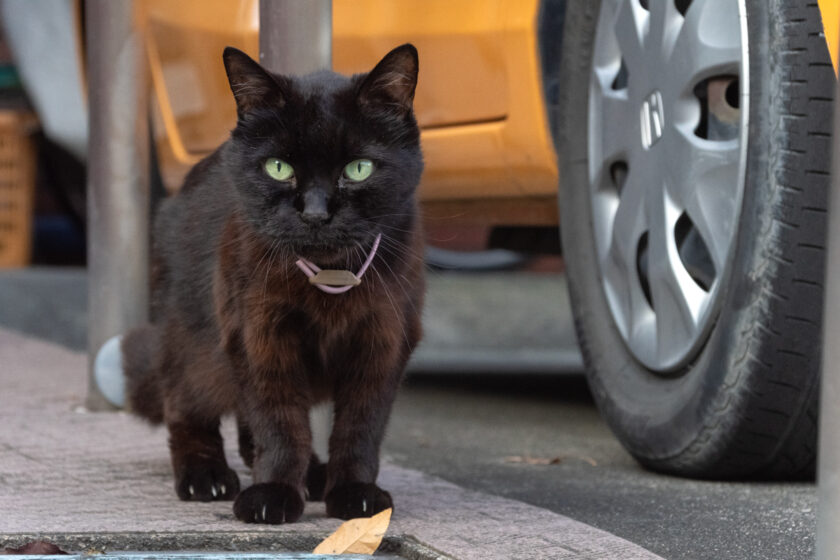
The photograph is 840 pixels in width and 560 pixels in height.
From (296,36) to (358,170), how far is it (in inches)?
23.2

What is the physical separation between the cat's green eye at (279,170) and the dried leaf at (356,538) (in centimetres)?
64

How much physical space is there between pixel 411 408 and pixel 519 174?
4.05 feet

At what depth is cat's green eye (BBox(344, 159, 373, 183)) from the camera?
91.9 inches

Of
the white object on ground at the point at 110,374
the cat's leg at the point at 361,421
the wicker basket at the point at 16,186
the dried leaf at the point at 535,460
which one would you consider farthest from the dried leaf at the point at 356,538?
the wicker basket at the point at 16,186

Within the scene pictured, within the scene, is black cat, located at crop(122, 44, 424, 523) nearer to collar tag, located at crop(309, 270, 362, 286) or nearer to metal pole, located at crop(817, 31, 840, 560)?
collar tag, located at crop(309, 270, 362, 286)

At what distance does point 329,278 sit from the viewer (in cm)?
Answer: 234

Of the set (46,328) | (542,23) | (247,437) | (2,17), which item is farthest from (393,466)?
(2,17)

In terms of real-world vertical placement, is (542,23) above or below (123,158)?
above

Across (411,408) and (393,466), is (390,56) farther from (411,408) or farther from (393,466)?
(411,408)

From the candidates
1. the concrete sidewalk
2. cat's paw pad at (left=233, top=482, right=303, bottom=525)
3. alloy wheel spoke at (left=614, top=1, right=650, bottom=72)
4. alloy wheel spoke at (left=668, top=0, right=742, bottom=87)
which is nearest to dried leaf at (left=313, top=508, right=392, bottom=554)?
the concrete sidewalk

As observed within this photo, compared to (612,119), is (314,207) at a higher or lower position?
lower

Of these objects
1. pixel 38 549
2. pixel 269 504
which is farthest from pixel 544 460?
pixel 38 549

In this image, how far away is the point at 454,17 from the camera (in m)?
3.26

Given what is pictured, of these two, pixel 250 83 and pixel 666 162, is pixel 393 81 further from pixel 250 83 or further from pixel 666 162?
pixel 666 162
